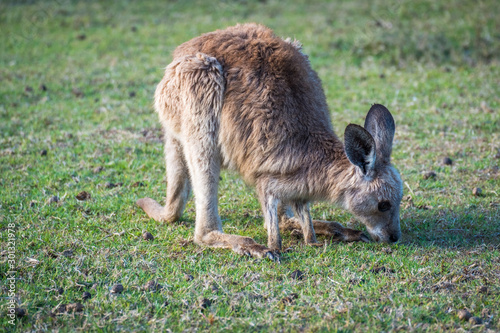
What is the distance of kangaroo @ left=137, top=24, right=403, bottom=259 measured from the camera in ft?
12.3

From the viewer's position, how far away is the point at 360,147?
3574 mm

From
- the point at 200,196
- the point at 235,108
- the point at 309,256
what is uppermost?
the point at 235,108

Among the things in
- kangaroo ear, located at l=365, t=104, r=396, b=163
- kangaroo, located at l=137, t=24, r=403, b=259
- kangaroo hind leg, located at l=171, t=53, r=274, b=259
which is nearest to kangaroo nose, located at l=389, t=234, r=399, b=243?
kangaroo, located at l=137, t=24, r=403, b=259

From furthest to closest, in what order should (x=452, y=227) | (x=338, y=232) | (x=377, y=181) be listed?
(x=452, y=227) → (x=338, y=232) → (x=377, y=181)

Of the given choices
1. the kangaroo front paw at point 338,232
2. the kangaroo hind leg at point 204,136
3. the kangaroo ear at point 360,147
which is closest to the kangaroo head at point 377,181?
the kangaroo ear at point 360,147

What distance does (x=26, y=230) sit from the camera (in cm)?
411

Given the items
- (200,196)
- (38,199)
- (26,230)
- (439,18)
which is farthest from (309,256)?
(439,18)

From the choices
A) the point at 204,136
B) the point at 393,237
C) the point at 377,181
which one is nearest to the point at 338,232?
the point at 393,237

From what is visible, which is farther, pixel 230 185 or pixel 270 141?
pixel 230 185

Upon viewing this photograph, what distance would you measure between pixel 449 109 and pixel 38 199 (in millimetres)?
4898

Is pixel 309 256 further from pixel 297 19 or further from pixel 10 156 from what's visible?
pixel 297 19

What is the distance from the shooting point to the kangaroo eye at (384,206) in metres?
3.74

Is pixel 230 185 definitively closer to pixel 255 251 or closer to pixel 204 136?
pixel 204 136

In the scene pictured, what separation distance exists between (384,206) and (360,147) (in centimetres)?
48
